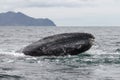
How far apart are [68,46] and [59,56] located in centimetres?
140

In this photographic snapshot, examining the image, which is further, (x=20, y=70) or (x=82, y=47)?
(x=82, y=47)

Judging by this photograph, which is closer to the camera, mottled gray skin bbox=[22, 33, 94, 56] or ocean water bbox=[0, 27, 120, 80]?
ocean water bbox=[0, 27, 120, 80]

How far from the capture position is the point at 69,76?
2231cm

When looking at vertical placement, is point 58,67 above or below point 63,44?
below

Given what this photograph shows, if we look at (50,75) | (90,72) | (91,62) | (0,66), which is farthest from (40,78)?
(91,62)

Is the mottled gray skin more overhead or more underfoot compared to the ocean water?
more overhead

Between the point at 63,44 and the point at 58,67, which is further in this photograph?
the point at 63,44

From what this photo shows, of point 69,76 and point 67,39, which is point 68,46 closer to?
point 67,39

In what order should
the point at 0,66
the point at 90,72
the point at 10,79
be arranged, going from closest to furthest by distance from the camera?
the point at 10,79, the point at 90,72, the point at 0,66

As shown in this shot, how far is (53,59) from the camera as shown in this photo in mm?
29609

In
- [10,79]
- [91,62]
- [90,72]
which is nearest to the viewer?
[10,79]

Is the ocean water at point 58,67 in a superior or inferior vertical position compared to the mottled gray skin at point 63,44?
inferior

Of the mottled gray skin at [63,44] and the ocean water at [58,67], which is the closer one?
the ocean water at [58,67]

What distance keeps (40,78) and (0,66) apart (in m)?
5.87
